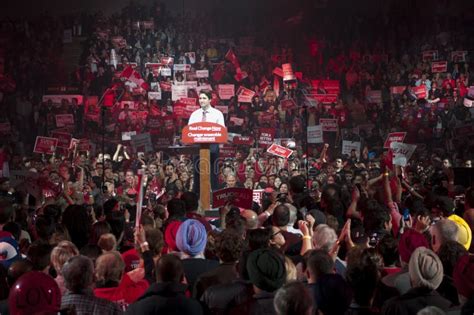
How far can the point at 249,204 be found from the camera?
25.3ft

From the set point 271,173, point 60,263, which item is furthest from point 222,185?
point 60,263

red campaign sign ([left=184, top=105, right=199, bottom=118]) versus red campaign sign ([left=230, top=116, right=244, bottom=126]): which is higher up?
red campaign sign ([left=184, top=105, right=199, bottom=118])

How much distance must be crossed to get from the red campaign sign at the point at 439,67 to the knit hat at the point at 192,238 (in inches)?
691

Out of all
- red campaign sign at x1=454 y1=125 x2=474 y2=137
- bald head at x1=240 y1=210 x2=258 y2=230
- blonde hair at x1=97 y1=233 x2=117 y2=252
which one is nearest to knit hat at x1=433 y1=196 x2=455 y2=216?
bald head at x1=240 y1=210 x2=258 y2=230

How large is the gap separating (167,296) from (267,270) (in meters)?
0.53

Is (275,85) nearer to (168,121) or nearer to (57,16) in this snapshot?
(168,121)

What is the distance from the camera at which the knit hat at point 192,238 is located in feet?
16.8

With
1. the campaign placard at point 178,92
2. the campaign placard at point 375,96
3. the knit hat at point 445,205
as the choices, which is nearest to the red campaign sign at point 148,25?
the campaign placard at point 178,92

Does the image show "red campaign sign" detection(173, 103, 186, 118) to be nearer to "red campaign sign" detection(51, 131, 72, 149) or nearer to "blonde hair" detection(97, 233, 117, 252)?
"red campaign sign" detection(51, 131, 72, 149)

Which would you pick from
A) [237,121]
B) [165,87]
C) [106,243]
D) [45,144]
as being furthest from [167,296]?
[165,87]

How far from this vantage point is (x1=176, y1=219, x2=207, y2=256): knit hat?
5117 millimetres

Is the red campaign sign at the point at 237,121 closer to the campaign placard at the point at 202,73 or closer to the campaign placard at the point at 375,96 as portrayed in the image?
the campaign placard at the point at 202,73

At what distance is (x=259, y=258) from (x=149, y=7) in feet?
68.7

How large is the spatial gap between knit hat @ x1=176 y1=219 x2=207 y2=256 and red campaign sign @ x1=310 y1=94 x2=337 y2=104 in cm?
1702
